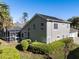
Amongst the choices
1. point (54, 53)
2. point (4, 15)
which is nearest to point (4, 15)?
point (4, 15)

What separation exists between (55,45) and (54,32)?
9.07 meters

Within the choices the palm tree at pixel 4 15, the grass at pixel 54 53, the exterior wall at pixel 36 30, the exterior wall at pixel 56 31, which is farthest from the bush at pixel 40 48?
the exterior wall at pixel 56 31

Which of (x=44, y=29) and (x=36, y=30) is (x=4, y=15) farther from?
(x=36, y=30)

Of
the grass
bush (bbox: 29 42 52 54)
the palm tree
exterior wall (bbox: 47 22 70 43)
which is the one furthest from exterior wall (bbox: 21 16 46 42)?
the palm tree

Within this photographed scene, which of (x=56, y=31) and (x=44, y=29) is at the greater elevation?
(x=44, y=29)

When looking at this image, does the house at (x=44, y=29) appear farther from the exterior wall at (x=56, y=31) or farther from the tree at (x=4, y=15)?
the tree at (x=4, y=15)

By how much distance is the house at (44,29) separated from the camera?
117 ft

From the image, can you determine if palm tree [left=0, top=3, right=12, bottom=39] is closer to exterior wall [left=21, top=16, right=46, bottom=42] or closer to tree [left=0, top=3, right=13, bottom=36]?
A: tree [left=0, top=3, right=13, bottom=36]

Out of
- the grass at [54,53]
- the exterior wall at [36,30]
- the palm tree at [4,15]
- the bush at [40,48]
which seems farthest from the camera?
the exterior wall at [36,30]

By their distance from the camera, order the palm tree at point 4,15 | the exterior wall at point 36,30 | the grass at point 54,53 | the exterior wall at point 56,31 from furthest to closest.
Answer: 1. the exterior wall at point 36,30
2. the exterior wall at point 56,31
3. the grass at point 54,53
4. the palm tree at point 4,15

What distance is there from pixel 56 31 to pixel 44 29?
3.85 metres

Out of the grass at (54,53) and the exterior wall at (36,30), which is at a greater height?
the exterior wall at (36,30)

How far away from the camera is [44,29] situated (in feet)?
117

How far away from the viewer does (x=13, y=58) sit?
16438mm
